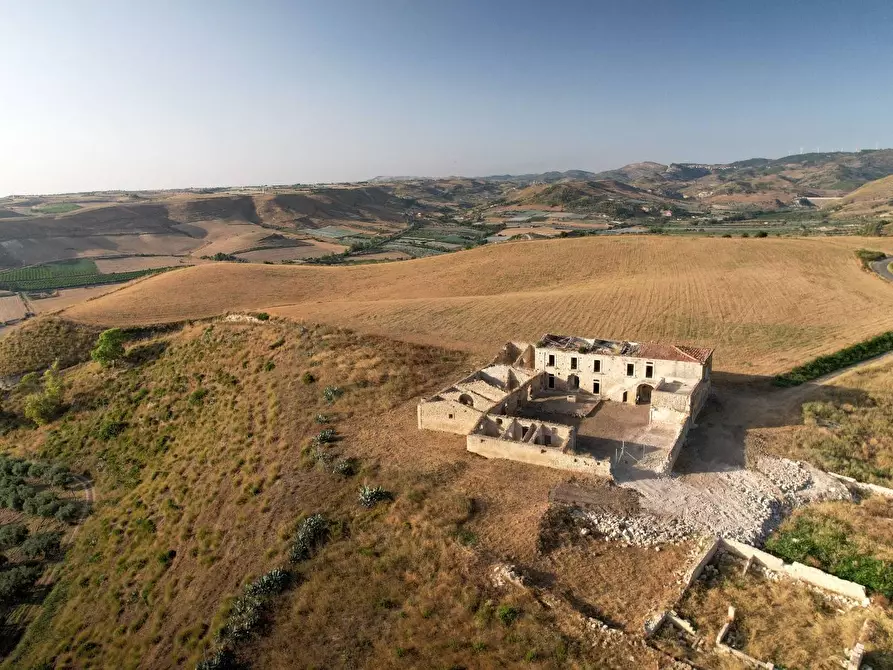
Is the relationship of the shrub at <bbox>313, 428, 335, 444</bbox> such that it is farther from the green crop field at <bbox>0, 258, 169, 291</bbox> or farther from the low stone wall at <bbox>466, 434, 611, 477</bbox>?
the green crop field at <bbox>0, 258, 169, 291</bbox>

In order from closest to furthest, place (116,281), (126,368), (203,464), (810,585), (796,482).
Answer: (810,585)
(796,482)
(203,464)
(126,368)
(116,281)

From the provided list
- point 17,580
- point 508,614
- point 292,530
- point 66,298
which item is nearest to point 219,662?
point 292,530

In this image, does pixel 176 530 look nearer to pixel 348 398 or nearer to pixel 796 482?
pixel 348 398

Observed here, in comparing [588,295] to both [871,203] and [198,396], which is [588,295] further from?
[871,203]

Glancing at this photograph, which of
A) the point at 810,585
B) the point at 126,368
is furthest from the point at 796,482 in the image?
the point at 126,368

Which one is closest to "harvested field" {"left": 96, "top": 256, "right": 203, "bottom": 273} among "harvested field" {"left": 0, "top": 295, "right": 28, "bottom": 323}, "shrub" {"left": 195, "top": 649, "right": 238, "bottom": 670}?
"harvested field" {"left": 0, "top": 295, "right": 28, "bottom": 323}

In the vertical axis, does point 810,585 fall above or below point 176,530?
above

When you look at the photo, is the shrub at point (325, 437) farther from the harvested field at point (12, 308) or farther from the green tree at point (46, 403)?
the harvested field at point (12, 308)

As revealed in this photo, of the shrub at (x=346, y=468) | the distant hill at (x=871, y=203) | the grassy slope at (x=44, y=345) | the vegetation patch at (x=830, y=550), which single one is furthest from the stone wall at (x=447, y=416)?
the distant hill at (x=871, y=203)
